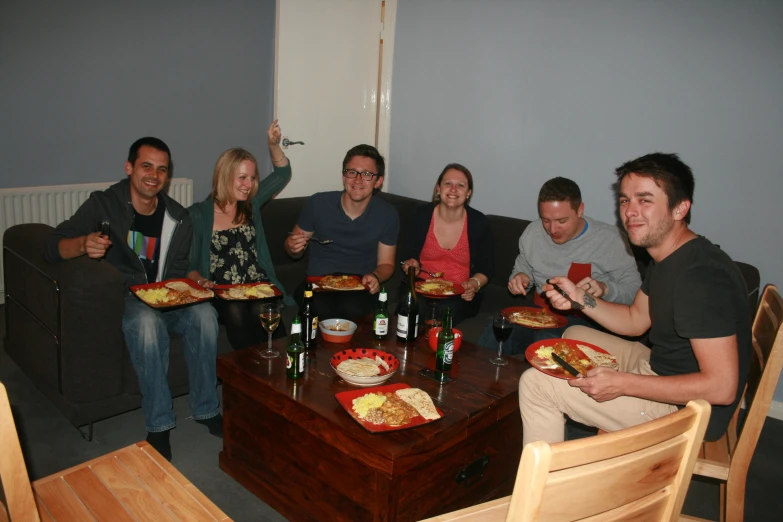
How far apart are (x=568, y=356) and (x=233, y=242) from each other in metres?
1.81

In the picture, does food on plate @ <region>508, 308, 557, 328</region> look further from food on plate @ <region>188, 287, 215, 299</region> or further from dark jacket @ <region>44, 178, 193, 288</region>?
dark jacket @ <region>44, 178, 193, 288</region>

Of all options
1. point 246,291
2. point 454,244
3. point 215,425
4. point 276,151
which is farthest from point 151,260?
point 454,244

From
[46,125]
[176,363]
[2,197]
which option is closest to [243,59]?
[46,125]

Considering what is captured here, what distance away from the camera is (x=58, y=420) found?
2781mm

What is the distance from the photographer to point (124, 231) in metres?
2.78

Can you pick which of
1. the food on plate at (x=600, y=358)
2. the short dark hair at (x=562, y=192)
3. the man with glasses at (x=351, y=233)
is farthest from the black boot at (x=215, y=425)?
the short dark hair at (x=562, y=192)

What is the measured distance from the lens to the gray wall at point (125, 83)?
369cm

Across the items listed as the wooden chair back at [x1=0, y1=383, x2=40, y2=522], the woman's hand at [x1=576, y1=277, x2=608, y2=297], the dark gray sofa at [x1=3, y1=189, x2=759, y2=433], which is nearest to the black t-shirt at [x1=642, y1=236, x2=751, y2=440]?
the woman's hand at [x1=576, y1=277, x2=608, y2=297]

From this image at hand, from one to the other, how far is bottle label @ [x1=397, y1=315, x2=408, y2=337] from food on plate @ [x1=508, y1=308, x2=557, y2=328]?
55 cm

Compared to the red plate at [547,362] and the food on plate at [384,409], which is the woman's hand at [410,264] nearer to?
the red plate at [547,362]

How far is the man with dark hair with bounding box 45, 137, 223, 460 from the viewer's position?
2.54 m

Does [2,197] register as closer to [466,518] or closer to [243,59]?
[243,59]

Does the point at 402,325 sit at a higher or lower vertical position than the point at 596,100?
lower

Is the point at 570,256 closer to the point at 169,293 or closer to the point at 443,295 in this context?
the point at 443,295
